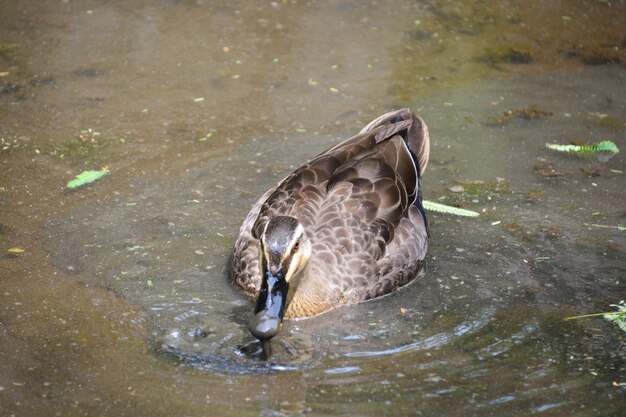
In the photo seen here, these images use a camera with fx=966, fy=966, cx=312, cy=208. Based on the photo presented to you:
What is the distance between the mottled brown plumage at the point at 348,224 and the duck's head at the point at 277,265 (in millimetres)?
97

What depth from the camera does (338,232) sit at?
A: 7109mm

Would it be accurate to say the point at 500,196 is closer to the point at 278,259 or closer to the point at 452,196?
the point at 452,196

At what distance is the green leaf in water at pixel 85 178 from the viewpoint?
8406mm

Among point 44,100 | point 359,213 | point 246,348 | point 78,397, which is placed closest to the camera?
point 78,397

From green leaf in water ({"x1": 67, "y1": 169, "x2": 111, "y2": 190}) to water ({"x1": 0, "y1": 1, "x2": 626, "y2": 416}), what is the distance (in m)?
0.07

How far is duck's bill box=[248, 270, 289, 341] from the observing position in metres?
5.97

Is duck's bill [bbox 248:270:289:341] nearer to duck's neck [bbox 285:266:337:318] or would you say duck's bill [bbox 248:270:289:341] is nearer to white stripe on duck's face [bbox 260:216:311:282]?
white stripe on duck's face [bbox 260:216:311:282]

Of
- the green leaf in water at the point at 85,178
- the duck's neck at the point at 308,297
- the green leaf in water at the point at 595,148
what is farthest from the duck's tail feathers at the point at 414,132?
the green leaf in water at the point at 85,178

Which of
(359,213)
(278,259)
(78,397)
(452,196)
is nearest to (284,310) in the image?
(278,259)

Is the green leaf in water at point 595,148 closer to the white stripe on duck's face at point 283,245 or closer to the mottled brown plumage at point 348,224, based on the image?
the mottled brown plumage at point 348,224

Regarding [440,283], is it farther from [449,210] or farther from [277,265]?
[277,265]

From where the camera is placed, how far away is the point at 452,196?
27.7ft

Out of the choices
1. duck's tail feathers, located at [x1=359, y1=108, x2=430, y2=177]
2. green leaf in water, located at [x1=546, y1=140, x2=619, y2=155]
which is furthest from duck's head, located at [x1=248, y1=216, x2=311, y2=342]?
green leaf in water, located at [x1=546, y1=140, x2=619, y2=155]

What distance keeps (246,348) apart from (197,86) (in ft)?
15.7
